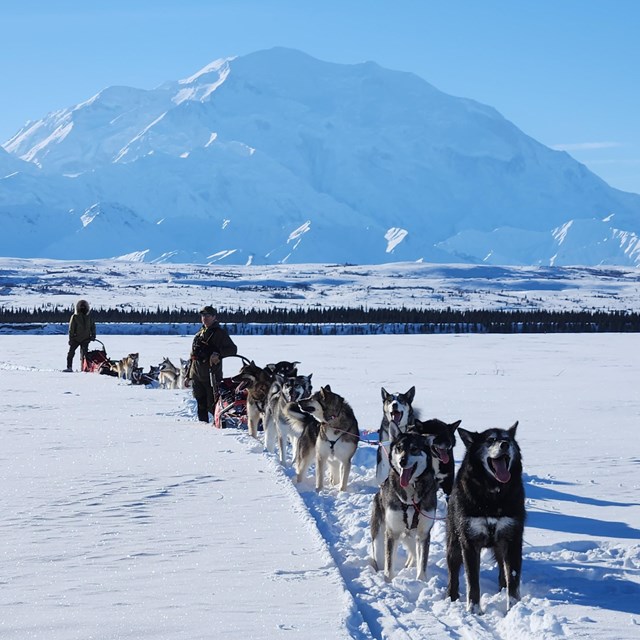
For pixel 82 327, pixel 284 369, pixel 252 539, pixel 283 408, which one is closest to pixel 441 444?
pixel 252 539

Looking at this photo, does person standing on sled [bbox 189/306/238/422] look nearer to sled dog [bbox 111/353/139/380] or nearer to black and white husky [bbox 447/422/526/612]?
black and white husky [bbox 447/422/526/612]

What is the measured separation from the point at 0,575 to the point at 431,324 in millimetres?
58887

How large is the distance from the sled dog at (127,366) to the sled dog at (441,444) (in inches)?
598

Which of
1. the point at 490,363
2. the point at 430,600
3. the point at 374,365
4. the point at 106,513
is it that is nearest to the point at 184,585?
the point at 430,600

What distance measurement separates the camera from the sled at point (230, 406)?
13.4m

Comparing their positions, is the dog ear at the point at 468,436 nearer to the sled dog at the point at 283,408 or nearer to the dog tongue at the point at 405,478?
the dog tongue at the point at 405,478

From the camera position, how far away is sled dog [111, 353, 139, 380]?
22.2 meters

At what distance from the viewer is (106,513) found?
798cm

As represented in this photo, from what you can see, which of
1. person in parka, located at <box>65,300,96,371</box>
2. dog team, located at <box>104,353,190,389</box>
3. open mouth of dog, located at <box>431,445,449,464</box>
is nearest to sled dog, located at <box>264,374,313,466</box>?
open mouth of dog, located at <box>431,445,449,464</box>

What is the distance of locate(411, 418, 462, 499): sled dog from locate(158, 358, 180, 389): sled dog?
46.0ft

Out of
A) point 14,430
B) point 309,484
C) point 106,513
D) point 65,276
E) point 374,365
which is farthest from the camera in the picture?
point 65,276

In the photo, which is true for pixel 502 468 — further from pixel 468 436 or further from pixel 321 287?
pixel 321 287

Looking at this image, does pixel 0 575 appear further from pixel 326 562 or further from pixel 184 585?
pixel 326 562

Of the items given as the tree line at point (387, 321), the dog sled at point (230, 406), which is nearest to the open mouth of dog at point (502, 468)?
the dog sled at point (230, 406)
